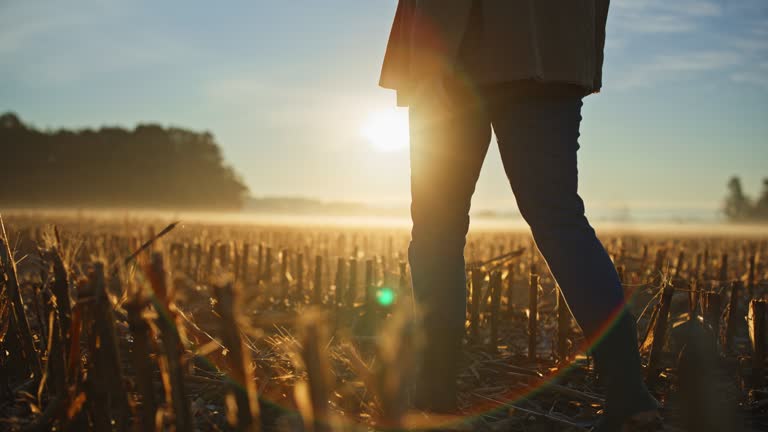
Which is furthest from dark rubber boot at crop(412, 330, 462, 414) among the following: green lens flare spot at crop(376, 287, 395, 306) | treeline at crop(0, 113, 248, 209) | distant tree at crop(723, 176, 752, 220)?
distant tree at crop(723, 176, 752, 220)

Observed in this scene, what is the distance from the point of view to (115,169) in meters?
68.9

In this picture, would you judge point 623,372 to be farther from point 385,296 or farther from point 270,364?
point 385,296

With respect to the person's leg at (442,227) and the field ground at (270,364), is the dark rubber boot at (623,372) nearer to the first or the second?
the field ground at (270,364)

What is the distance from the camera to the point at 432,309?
1.76m

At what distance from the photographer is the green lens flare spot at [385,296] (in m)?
3.68

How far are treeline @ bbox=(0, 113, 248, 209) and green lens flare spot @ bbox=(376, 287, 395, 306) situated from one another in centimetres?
6711

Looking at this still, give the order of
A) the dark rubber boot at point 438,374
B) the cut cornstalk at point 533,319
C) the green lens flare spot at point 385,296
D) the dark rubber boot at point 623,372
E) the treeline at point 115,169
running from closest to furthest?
A: 1. the dark rubber boot at point 623,372
2. the dark rubber boot at point 438,374
3. the cut cornstalk at point 533,319
4. the green lens flare spot at point 385,296
5. the treeline at point 115,169

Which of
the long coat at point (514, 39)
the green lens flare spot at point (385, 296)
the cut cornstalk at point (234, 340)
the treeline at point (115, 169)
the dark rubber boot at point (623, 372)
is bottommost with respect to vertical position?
the green lens flare spot at point (385, 296)

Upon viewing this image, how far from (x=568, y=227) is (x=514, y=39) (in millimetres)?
590

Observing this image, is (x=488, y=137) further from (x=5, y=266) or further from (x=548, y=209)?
(x=5, y=266)

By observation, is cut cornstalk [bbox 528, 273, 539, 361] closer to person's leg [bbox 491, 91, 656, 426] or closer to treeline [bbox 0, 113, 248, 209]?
person's leg [bbox 491, 91, 656, 426]

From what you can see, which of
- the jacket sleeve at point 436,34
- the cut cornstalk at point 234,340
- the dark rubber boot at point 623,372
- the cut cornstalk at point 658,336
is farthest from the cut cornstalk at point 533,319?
the cut cornstalk at point 234,340

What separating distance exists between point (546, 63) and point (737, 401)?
5.01ft

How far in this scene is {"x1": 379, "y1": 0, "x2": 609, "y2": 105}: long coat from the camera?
5.09 feet
